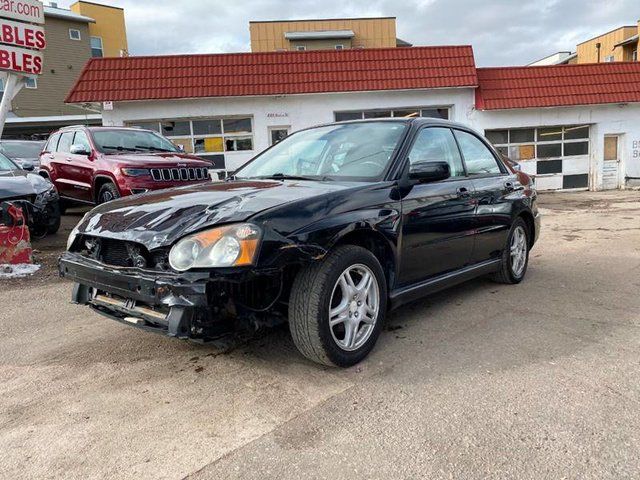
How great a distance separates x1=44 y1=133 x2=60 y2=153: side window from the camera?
33.8 ft

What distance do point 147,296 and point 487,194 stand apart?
3.19m

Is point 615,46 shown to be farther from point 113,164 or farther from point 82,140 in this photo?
point 113,164

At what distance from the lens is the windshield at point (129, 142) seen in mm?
9023

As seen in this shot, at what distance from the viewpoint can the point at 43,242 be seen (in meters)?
8.20

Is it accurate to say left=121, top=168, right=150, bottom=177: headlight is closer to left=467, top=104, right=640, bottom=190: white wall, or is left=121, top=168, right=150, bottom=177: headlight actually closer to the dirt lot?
the dirt lot

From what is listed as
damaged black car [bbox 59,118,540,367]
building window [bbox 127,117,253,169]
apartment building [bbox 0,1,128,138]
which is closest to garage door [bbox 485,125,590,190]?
building window [bbox 127,117,253,169]

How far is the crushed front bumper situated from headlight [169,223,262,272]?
8 cm

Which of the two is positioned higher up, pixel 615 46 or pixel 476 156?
pixel 615 46

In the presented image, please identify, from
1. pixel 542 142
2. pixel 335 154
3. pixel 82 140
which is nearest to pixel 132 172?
pixel 82 140

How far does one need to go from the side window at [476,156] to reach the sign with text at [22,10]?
6878mm

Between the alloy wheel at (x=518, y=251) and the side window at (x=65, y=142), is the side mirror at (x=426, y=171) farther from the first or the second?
the side window at (x=65, y=142)

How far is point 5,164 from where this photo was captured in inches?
318

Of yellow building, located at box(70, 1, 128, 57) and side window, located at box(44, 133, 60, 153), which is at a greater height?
yellow building, located at box(70, 1, 128, 57)

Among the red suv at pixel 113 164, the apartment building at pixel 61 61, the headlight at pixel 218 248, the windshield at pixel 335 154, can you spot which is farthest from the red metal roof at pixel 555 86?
the apartment building at pixel 61 61
